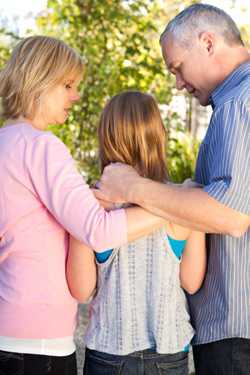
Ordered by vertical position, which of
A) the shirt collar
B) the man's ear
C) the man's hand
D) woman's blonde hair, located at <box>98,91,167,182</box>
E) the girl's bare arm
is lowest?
the girl's bare arm

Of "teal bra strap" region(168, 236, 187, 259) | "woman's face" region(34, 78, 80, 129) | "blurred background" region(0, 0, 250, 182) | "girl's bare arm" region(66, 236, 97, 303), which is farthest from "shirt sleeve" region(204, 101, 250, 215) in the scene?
"blurred background" region(0, 0, 250, 182)

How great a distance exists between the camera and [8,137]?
224 cm

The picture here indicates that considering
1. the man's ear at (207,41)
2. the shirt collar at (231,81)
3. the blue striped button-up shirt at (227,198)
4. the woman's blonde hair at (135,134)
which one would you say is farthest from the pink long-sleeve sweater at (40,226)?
the man's ear at (207,41)

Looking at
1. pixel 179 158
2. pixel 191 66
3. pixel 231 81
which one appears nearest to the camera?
pixel 231 81

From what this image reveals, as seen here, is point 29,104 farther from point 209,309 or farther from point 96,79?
point 96,79

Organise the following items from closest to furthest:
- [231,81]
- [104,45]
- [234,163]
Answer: [234,163]
[231,81]
[104,45]

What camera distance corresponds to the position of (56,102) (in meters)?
2.38

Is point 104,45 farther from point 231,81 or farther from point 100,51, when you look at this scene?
point 231,81

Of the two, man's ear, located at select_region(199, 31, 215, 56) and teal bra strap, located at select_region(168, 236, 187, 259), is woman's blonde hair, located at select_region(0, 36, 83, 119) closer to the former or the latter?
man's ear, located at select_region(199, 31, 215, 56)

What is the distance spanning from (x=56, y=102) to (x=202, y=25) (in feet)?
1.98

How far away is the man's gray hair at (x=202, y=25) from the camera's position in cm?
245

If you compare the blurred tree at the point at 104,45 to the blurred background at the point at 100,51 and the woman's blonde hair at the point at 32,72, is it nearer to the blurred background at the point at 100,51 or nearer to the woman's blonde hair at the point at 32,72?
the blurred background at the point at 100,51

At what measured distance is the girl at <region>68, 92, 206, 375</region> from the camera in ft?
7.80

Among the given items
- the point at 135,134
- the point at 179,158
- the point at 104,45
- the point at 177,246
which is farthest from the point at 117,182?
the point at 179,158
